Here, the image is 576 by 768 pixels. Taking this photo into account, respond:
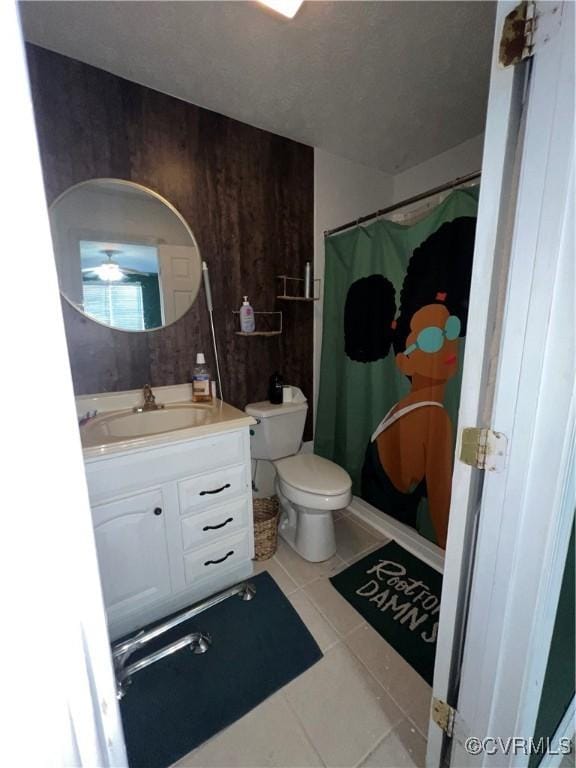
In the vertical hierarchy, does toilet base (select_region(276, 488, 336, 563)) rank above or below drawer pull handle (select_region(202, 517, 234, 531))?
below

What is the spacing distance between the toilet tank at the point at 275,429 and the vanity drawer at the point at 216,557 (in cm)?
46

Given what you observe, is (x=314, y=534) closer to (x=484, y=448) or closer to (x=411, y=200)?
(x=484, y=448)

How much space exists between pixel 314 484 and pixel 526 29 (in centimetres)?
154

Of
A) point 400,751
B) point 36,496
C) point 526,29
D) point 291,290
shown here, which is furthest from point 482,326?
point 291,290

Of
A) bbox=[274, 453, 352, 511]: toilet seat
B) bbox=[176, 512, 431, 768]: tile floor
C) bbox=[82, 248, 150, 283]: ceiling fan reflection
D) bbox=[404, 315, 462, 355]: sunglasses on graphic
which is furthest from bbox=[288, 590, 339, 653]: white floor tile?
bbox=[82, 248, 150, 283]: ceiling fan reflection

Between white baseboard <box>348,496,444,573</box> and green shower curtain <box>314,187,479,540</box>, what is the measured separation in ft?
0.22

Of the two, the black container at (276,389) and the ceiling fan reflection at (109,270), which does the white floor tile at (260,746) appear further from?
the ceiling fan reflection at (109,270)

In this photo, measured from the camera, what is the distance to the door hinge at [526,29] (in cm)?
49

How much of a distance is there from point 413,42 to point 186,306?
1.43 m

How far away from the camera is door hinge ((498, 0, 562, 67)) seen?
0.49 m

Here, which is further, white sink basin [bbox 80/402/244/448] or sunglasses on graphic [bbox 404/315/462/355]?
sunglasses on graphic [bbox 404/315/462/355]

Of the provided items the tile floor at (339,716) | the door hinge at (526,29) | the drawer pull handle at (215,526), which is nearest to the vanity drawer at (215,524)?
the drawer pull handle at (215,526)


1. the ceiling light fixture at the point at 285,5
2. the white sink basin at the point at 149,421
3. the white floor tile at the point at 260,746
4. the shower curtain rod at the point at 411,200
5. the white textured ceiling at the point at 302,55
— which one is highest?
the white textured ceiling at the point at 302,55

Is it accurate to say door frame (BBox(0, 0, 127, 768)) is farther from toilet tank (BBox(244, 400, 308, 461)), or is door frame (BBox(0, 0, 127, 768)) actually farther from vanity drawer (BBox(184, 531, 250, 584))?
toilet tank (BBox(244, 400, 308, 461))
